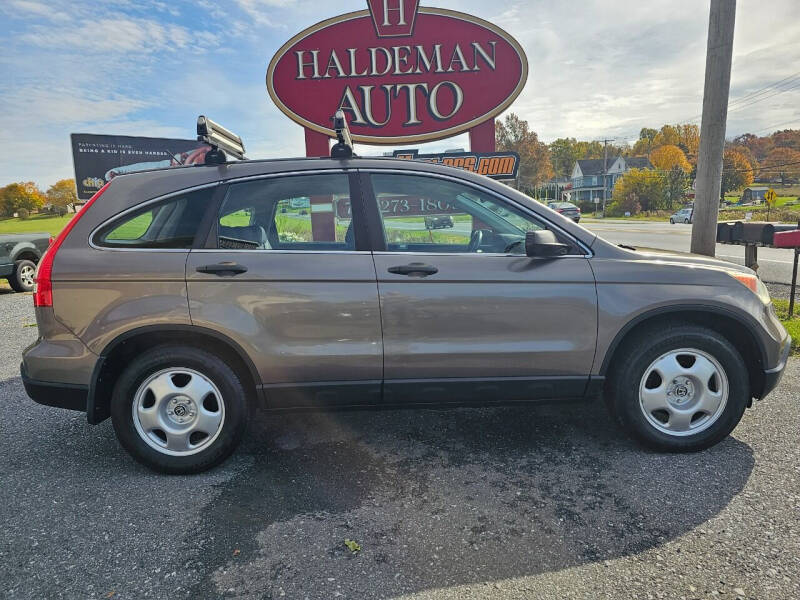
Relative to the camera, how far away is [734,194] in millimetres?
87250

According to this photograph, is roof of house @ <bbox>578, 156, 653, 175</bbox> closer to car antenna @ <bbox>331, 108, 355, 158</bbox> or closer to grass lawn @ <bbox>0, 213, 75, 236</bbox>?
grass lawn @ <bbox>0, 213, 75, 236</bbox>

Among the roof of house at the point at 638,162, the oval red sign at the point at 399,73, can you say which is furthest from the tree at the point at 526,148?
the oval red sign at the point at 399,73

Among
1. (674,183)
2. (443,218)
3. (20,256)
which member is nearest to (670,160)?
(674,183)

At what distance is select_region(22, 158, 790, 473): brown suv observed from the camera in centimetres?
296

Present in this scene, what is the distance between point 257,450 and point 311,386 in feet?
2.40

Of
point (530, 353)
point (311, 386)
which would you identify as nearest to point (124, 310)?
point (311, 386)

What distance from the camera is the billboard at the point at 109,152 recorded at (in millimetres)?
30500

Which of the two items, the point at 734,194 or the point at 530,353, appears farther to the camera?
the point at 734,194

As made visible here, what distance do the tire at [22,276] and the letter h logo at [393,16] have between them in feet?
28.1

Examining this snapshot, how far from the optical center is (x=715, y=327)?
329cm

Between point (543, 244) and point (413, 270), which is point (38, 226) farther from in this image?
point (543, 244)

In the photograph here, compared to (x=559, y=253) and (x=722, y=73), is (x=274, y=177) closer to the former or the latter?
(x=559, y=253)

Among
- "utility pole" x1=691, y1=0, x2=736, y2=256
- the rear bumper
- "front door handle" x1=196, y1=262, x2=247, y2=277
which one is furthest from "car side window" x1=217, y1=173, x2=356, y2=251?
"utility pole" x1=691, y1=0, x2=736, y2=256

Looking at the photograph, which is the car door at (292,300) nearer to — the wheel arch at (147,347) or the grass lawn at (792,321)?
the wheel arch at (147,347)
